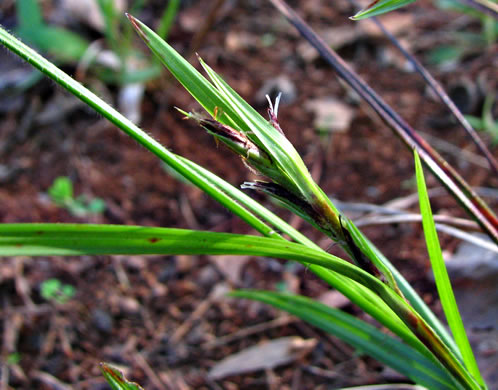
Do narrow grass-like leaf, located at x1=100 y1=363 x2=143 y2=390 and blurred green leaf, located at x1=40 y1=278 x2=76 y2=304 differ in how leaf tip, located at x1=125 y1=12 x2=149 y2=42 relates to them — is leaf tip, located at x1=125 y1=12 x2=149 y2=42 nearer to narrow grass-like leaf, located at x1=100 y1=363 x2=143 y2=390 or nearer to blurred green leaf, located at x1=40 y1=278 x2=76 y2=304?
narrow grass-like leaf, located at x1=100 y1=363 x2=143 y2=390

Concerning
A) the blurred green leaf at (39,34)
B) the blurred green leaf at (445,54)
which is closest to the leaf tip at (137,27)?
the blurred green leaf at (39,34)

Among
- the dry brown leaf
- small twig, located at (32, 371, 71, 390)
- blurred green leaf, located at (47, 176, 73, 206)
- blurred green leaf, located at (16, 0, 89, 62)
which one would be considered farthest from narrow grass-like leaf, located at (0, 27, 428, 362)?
blurred green leaf, located at (16, 0, 89, 62)

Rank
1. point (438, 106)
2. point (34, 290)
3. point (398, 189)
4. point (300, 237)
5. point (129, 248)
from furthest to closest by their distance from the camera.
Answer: point (438, 106) → point (398, 189) → point (34, 290) → point (300, 237) → point (129, 248)

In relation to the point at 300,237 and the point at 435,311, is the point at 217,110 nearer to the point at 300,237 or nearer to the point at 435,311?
the point at 300,237

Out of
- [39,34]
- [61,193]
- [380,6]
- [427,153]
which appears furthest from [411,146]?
[39,34]

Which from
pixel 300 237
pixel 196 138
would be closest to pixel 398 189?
pixel 196 138

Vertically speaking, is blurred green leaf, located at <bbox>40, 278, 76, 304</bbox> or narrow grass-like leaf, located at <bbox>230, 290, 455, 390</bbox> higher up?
narrow grass-like leaf, located at <bbox>230, 290, 455, 390</bbox>

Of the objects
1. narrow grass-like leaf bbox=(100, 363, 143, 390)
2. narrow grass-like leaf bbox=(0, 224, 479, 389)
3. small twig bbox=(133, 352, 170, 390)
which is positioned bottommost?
small twig bbox=(133, 352, 170, 390)
